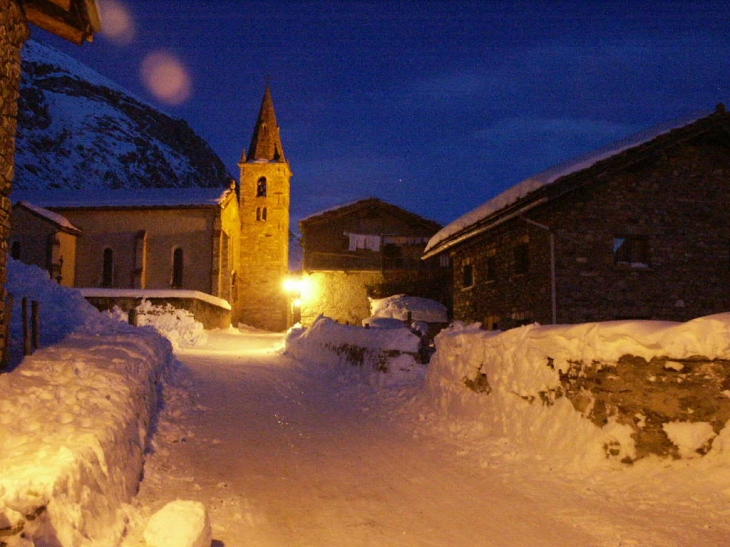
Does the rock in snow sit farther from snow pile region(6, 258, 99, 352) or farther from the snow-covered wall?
the snow-covered wall

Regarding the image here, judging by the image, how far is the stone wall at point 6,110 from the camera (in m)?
7.77

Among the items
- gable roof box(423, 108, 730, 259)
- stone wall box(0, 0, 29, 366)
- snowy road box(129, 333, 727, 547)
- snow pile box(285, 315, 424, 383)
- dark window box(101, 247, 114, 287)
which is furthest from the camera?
dark window box(101, 247, 114, 287)

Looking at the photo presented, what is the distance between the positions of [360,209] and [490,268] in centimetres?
1741

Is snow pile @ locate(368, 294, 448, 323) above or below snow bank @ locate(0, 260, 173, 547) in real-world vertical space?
above

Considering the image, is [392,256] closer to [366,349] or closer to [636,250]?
[636,250]

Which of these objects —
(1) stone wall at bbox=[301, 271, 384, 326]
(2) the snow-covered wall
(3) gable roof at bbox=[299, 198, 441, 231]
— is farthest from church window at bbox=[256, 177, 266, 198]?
(2) the snow-covered wall

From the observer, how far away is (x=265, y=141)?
49.3 meters

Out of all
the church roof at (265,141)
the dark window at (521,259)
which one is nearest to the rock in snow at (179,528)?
the dark window at (521,259)

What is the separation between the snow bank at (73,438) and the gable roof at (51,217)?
2732 cm

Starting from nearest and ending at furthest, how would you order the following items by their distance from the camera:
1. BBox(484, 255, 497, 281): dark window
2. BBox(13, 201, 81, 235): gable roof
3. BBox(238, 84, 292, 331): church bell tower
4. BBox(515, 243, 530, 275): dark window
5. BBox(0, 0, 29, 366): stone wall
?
BBox(0, 0, 29, 366): stone wall → BBox(515, 243, 530, 275): dark window → BBox(484, 255, 497, 281): dark window → BBox(13, 201, 81, 235): gable roof → BBox(238, 84, 292, 331): church bell tower

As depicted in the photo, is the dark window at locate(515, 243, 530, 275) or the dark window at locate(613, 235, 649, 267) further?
the dark window at locate(515, 243, 530, 275)

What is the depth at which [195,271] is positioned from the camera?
38.4m

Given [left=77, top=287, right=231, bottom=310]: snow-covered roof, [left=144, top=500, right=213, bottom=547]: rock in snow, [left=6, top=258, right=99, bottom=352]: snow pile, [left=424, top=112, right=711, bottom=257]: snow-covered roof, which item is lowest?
[left=144, top=500, right=213, bottom=547]: rock in snow

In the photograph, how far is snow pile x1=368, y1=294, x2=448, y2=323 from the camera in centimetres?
3356
